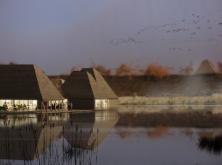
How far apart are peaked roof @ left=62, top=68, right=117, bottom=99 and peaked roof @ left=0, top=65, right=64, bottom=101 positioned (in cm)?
503

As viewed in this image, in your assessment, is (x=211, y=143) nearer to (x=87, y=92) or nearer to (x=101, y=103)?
(x=87, y=92)

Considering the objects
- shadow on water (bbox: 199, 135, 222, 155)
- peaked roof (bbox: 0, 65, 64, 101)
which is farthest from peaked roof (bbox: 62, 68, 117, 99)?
shadow on water (bbox: 199, 135, 222, 155)

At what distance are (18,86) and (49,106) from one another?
9.46 feet

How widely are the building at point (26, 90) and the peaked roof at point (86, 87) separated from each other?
12.9ft

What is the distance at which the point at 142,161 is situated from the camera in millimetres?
13758

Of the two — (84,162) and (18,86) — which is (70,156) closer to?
(84,162)

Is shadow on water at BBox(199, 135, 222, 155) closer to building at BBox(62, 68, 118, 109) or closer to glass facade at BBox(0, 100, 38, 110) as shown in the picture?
glass facade at BBox(0, 100, 38, 110)

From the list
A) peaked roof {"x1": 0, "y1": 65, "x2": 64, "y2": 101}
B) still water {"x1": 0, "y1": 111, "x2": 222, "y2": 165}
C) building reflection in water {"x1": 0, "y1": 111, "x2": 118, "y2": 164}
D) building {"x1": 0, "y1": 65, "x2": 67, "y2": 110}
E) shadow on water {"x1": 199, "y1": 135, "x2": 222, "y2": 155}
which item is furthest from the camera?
peaked roof {"x1": 0, "y1": 65, "x2": 64, "y2": 101}

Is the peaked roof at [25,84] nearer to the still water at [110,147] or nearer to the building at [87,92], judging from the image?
the building at [87,92]

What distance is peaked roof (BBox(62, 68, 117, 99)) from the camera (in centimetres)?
4701

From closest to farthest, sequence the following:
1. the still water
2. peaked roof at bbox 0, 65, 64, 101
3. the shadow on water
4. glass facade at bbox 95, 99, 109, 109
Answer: the still water, the shadow on water, peaked roof at bbox 0, 65, 64, 101, glass facade at bbox 95, 99, 109, 109

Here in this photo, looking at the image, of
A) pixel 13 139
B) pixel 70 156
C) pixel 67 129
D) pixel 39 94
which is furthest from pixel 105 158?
pixel 39 94

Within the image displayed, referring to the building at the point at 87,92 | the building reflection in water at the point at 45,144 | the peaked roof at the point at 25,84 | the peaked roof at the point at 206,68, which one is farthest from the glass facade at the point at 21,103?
the peaked roof at the point at 206,68

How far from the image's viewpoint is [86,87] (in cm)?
4741
